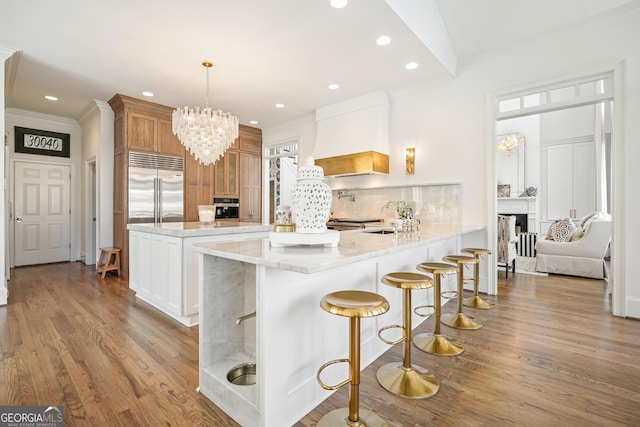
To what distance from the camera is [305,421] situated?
1.55 metres

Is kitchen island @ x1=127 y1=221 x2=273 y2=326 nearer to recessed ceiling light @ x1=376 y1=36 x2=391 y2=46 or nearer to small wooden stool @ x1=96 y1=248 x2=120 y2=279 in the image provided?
small wooden stool @ x1=96 y1=248 x2=120 y2=279

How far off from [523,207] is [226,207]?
685cm

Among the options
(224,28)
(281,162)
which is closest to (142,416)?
(224,28)

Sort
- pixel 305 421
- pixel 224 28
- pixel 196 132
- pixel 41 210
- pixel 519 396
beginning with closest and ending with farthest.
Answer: pixel 305 421, pixel 519 396, pixel 224 28, pixel 196 132, pixel 41 210

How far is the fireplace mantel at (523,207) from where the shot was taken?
22.7 feet

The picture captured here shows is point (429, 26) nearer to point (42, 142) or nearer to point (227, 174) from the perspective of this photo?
point (227, 174)

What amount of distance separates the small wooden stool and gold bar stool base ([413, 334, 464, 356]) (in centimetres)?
472

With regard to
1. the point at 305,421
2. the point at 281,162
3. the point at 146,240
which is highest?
the point at 281,162

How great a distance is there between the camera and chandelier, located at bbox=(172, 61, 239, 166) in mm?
3572

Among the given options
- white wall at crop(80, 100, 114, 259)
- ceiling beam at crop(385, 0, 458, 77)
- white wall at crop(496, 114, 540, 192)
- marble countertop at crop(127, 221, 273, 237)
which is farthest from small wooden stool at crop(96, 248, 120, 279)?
white wall at crop(496, 114, 540, 192)

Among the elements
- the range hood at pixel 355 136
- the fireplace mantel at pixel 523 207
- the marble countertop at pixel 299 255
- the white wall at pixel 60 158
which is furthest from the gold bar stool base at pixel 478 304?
the white wall at pixel 60 158

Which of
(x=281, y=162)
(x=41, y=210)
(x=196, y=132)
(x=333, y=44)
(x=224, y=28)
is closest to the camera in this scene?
(x=224, y=28)

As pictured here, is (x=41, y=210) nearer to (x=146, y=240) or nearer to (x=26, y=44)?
(x=26, y=44)

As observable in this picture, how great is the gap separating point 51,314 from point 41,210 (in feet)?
13.4
